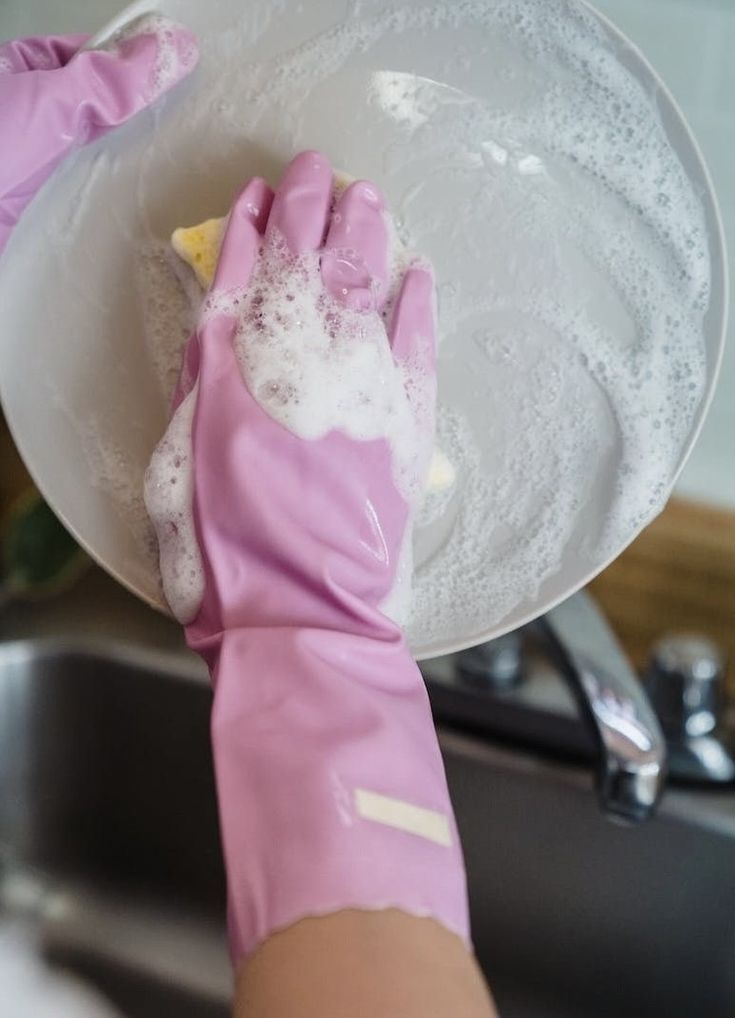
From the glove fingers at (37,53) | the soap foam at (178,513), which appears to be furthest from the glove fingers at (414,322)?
the glove fingers at (37,53)

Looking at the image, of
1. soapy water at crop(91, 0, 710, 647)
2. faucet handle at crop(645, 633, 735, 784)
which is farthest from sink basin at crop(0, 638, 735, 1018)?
soapy water at crop(91, 0, 710, 647)

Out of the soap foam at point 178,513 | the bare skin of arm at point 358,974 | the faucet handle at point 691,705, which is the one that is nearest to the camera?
the bare skin of arm at point 358,974

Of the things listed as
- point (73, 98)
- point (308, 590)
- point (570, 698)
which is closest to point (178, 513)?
point (308, 590)

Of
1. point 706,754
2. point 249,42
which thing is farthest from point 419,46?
point 706,754

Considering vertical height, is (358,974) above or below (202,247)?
below

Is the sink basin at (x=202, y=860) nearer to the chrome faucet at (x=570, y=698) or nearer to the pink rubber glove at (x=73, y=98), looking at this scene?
the chrome faucet at (x=570, y=698)

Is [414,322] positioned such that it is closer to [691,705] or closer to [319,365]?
[319,365]

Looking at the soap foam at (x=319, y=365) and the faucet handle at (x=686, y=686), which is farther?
the faucet handle at (x=686, y=686)
